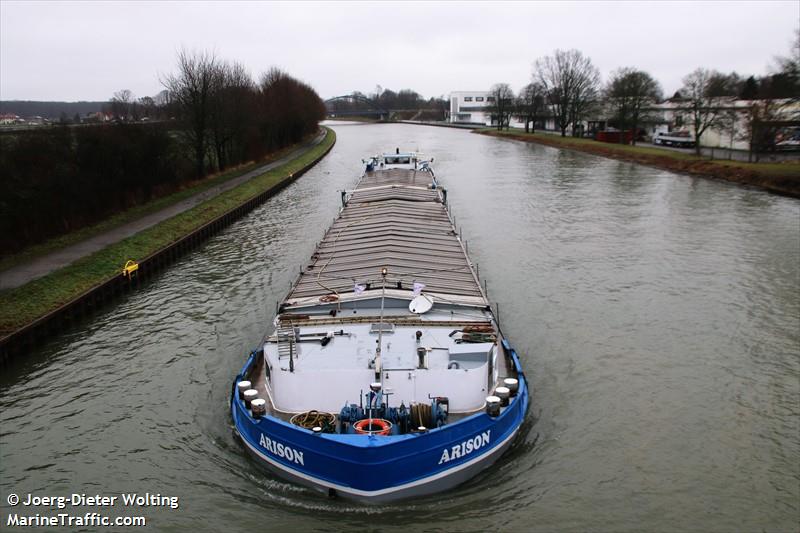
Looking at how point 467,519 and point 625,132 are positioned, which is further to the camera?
point 625,132

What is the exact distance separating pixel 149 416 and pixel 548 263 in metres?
20.3

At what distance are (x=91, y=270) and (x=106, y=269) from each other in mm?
662

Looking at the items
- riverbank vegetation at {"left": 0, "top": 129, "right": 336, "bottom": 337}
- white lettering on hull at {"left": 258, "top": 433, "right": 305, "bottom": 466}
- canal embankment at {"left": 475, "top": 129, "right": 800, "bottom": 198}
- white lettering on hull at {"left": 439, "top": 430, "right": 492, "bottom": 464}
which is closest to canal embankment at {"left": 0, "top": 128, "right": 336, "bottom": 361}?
riverbank vegetation at {"left": 0, "top": 129, "right": 336, "bottom": 337}

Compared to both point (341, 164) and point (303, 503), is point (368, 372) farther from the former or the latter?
point (341, 164)

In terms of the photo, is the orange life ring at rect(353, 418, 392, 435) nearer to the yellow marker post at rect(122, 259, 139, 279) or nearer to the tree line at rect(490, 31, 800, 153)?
the yellow marker post at rect(122, 259, 139, 279)

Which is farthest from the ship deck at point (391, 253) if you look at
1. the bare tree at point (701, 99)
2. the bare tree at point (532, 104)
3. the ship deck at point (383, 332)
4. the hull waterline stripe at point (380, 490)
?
the bare tree at point (532, 104)

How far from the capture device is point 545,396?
17.4m

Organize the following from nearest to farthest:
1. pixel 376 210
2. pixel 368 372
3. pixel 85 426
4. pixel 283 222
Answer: pixel 368 372
pixel 85 426
pixel 376 210
pixel 283 222

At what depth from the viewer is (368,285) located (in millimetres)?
17578

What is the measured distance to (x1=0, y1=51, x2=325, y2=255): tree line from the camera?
30.4 meters

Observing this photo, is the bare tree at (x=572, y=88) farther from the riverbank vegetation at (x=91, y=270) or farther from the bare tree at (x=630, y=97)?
the riverbank vegetation at (x=91, y=270)

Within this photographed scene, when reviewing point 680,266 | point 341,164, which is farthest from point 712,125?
point 680,266

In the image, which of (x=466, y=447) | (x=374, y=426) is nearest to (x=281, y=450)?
(x=374, y=426)

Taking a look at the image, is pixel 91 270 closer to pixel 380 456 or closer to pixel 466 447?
pixel 380 456
